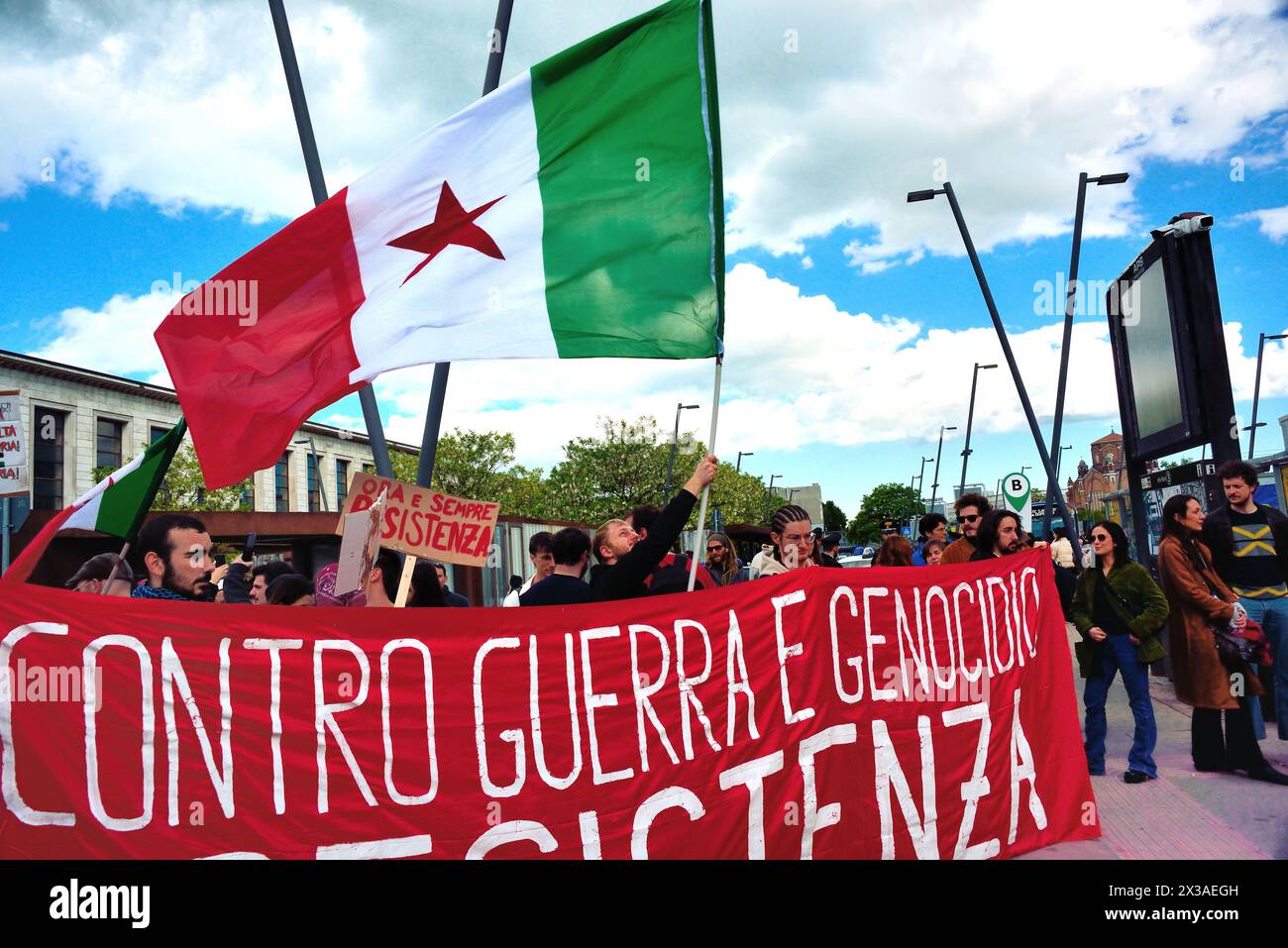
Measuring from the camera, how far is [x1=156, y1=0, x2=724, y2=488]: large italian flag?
172 inches

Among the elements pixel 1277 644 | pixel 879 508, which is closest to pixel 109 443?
pixel 1277 644

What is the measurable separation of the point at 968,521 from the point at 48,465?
137 ft

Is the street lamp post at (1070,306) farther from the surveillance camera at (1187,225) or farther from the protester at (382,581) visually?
the protester at (382,581)

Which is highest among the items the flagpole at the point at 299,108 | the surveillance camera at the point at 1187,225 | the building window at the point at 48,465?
the building window at the point at 48,465

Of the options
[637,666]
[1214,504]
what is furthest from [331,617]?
[1214,504]

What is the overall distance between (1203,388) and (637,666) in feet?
20.4

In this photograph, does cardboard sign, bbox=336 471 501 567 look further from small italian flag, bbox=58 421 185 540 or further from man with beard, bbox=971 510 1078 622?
man with beard, bbox=971 510 1078 622

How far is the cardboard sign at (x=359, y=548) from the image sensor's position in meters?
4.36

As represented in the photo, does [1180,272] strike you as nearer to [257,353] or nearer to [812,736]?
[812,736]

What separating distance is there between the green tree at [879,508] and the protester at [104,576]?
403 feet

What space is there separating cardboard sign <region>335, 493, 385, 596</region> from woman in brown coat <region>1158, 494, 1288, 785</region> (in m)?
5.29

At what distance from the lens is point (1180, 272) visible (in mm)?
8094

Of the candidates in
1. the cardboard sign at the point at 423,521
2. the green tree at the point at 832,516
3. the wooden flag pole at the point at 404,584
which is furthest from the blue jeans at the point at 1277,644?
the green tree at the point at 832,516

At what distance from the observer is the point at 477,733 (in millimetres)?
3586
